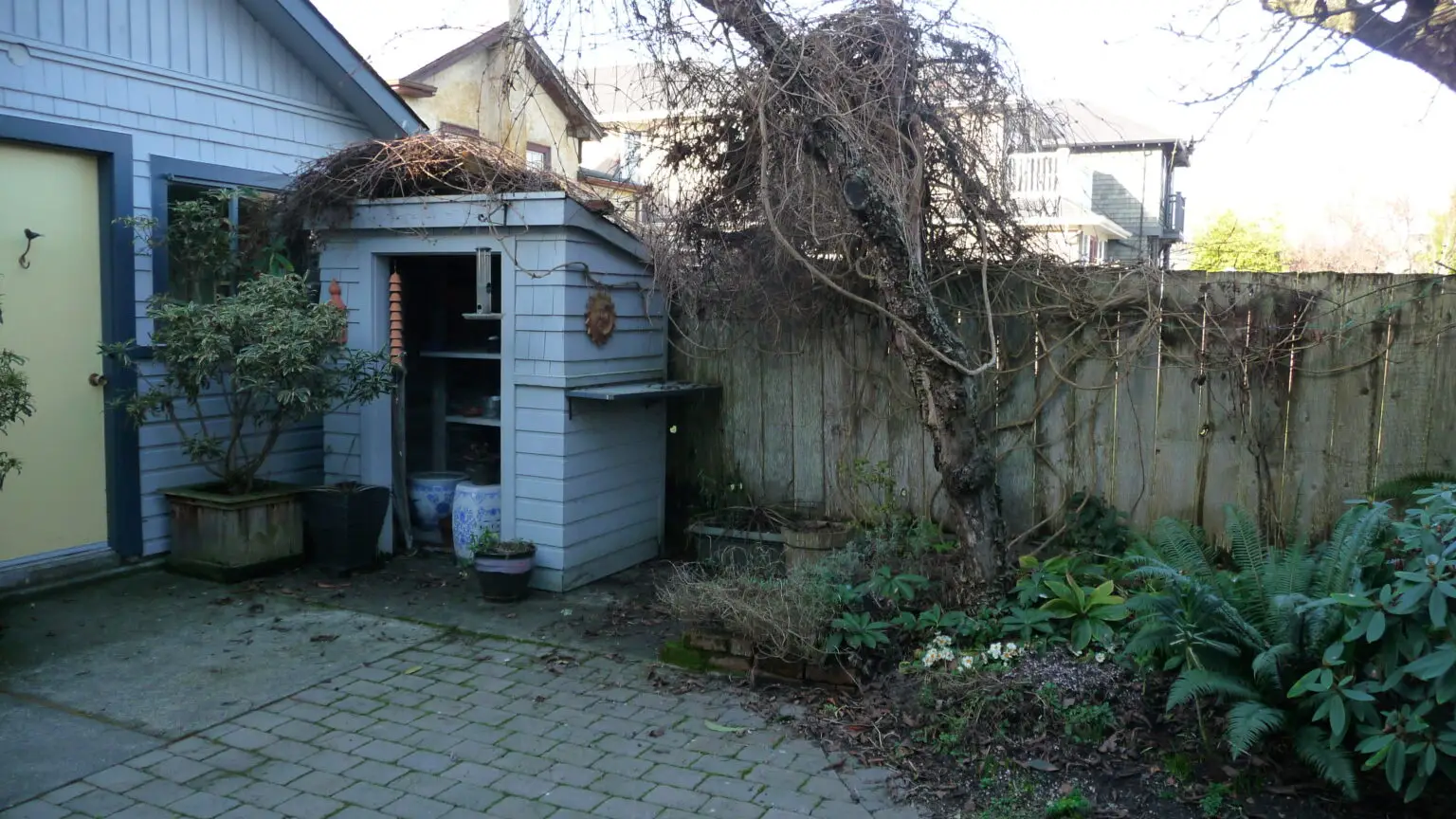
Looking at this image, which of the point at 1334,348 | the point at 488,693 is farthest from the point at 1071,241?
the point at 488,693

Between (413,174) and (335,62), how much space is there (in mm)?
1714

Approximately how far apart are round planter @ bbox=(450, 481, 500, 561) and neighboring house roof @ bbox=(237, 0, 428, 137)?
3.39 metres

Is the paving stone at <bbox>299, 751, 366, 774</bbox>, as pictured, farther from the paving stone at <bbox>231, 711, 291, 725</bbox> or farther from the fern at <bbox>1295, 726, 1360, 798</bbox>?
the fern at <bbox>1295, 726, 1360, 798</bbox>

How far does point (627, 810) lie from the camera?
379 cm

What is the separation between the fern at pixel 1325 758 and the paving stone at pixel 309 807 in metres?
3.41

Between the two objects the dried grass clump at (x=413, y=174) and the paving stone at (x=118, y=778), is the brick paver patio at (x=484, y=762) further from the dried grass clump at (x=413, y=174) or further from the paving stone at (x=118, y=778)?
the dried grass clump at (x=413, y=174)

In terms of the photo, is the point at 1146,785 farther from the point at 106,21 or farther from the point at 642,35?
the point at 106,21

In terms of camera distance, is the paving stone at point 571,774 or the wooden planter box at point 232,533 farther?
the wooden planter box at point 232,533

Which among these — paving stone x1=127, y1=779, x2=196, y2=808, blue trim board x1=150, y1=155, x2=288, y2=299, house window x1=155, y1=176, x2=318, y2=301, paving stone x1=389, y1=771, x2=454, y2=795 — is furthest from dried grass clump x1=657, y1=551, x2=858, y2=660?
blue trim board x1=150, y1=155, x2=288, y2=299

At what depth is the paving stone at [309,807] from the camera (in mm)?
3760

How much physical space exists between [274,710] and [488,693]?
0.93 m

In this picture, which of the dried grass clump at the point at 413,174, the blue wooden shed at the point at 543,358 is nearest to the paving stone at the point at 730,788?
the blue wooden shed at the point at 543,358

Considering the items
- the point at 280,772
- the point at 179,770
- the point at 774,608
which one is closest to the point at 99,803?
the point at 179,770

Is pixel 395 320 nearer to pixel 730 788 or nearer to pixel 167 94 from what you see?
pixel 167 94
